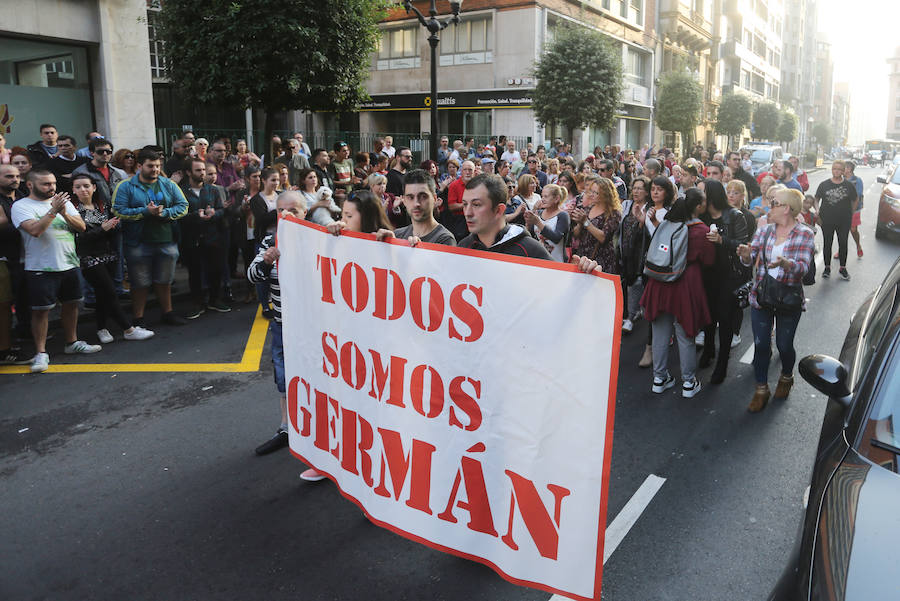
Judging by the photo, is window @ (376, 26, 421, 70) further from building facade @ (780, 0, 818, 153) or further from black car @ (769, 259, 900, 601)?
building facade @ (780, 0, 818, 153)

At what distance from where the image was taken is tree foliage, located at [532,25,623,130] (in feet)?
74.2

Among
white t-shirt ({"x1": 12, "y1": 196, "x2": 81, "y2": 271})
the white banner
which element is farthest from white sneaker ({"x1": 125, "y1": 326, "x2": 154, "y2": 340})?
the white banner

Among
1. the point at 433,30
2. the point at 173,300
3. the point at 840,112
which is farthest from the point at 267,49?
Answer: the point at 840,112

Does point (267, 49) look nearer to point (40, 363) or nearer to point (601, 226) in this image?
point (40, 363)

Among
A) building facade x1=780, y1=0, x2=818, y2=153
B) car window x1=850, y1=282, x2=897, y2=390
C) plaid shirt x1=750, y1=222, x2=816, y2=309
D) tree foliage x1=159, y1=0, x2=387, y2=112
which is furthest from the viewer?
building facade x1=780, y1=0, x2=818, y2=153

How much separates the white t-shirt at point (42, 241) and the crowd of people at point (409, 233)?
0.01m

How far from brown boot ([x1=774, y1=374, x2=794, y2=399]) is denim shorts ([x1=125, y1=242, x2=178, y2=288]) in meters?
6.92

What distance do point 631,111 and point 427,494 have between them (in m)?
39.2

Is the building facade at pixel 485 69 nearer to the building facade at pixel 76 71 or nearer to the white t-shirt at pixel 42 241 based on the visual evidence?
the building facade at pixel 76 71

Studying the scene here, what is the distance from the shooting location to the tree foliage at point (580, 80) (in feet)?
74.2

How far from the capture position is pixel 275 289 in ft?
15.2

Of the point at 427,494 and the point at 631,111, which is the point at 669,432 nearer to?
the point at 427,494

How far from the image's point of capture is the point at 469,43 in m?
32.3

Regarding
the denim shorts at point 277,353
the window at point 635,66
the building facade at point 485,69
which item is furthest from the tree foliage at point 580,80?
the denim shorts at point 277,353
